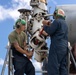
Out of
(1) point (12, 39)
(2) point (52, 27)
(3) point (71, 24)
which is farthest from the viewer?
(3) point (71, 24)

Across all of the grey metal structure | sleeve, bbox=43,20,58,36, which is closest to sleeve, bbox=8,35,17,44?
sleeve, bbox=43,20,58,36

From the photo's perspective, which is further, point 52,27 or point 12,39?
point 12,39

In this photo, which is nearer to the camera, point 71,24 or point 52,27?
point 52,27

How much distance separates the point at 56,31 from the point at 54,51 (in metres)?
0.44

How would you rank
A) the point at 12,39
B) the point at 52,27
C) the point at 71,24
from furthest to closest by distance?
the point at 71,24 < the point at 12,39 < the point at 52,27

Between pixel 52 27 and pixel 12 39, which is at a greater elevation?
pixel 52 27

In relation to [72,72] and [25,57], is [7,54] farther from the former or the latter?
[72,72]

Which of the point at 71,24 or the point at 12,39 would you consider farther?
the point at 71,24

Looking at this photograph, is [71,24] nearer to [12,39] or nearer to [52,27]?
[52,27]

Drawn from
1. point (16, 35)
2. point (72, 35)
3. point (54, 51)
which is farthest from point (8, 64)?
point (72, 35)

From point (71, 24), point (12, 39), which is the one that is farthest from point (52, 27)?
point (71, 24)

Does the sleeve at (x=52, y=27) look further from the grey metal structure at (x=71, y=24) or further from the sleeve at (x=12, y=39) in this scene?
the grey metal structure at (x=71, y=24)

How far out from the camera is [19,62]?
7.46m

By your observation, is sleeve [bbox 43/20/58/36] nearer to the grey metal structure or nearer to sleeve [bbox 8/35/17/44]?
sleeve [bbox 8/35/17/44]
